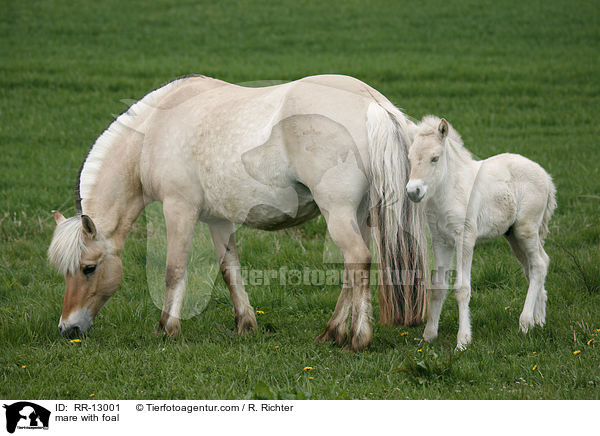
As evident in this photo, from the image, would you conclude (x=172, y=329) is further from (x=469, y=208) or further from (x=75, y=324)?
(x=469, y=208)

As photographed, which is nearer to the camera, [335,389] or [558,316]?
[335,389]

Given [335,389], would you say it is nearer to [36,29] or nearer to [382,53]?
[382,53]

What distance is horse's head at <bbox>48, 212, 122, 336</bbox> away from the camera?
212 inches

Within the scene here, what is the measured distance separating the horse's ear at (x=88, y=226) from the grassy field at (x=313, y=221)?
0.90 m

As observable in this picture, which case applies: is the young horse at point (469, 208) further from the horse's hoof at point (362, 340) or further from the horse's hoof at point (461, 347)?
the horse's hoof at point (362, 340)

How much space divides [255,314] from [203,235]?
1.92m

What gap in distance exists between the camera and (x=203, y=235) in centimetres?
771

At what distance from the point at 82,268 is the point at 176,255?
32.4 inches

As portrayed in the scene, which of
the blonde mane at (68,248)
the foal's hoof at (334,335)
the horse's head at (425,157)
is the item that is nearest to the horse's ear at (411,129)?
the horse's head at (425,157)

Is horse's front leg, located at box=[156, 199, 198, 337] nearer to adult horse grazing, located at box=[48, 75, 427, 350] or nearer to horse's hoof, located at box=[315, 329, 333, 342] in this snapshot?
adult horse grazing, located at box=[48, 75, 427, 350]

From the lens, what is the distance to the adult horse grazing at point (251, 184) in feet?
15.7

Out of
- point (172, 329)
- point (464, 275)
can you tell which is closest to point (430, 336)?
point (464, 275)

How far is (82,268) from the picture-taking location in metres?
5.50
